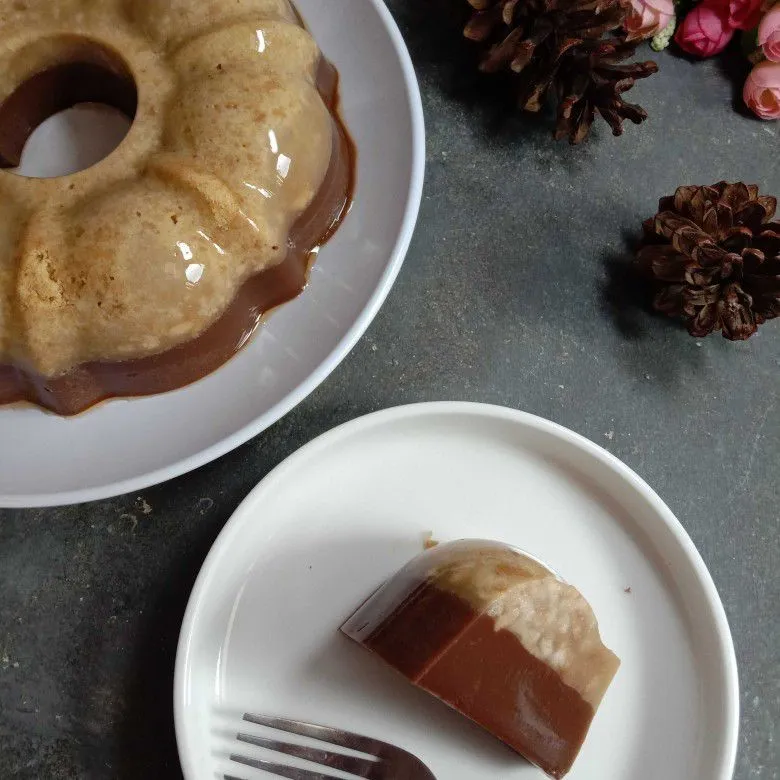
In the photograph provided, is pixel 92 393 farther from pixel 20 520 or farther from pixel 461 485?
pixel 461 485

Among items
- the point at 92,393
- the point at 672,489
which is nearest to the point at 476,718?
the point at 672,489

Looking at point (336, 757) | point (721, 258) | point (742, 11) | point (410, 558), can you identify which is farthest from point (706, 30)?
point (336, 757)

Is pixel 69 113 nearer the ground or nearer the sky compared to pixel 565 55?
nearer the ground

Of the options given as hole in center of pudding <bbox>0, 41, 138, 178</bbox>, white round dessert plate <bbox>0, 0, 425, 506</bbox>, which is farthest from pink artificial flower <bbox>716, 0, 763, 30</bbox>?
hole in center of pudding <bbox>0, 41, 138, 178</bbox>

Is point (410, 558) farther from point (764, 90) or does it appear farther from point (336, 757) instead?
point (764, 90)

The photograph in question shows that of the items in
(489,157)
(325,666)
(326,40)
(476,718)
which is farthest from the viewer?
(489,157)

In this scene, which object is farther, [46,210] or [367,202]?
[367,202]

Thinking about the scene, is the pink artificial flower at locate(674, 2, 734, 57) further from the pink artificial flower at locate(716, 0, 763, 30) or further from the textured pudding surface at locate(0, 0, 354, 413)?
the textured pudding surface at locate(0, 0, 354, 413)

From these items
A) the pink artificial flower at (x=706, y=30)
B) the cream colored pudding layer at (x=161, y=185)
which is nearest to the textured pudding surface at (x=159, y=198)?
the cream colored pudding layer at (x=161, y=185)
